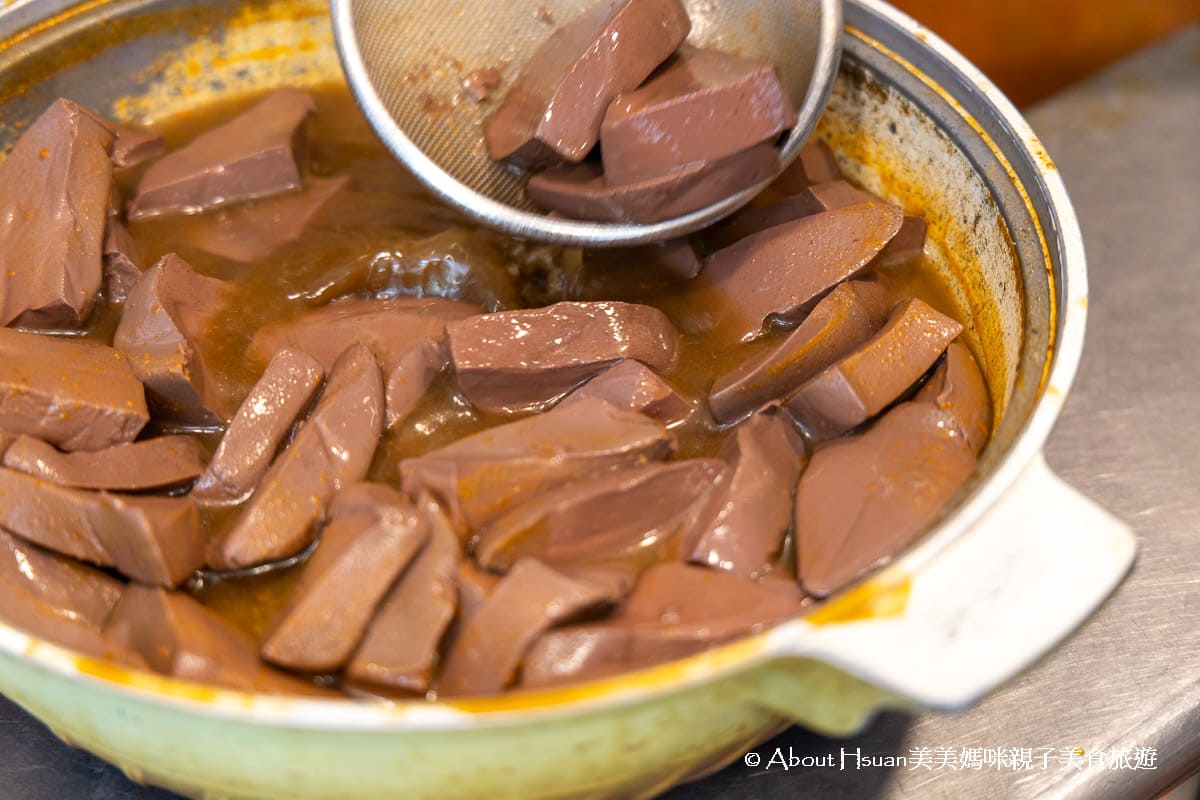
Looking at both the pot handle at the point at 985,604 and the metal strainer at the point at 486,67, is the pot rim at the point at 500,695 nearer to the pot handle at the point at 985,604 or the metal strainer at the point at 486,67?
the pot handle at the point at 985,604

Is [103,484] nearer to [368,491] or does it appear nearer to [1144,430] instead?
[368,491]

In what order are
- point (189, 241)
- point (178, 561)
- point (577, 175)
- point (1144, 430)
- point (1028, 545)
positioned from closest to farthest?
point (1028, 545) → point (178, 561) → point (577, 175) → point (189, 241) → point (1144, 430)

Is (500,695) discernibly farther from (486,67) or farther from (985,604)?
(486,67)

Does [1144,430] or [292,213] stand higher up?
[292,213]

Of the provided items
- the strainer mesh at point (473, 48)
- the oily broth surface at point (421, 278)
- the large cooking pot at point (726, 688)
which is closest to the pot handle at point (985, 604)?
the large cooking pot at point (726, 688)

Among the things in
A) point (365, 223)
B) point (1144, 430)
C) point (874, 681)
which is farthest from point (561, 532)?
point (1144, 430)
